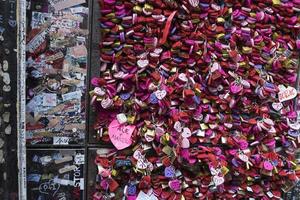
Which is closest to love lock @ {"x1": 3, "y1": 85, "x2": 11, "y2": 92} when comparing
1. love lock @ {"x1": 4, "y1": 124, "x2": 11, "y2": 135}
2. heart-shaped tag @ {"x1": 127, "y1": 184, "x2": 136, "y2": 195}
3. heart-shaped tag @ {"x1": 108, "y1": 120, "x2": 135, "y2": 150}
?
love lock @ {"x1": 4, "y1": 124, "x2": 11, "y2": 135}

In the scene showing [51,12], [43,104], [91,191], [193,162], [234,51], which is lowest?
[91,191]

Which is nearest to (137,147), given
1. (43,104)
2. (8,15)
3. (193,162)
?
(193,162)

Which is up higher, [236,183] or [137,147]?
[137,147]

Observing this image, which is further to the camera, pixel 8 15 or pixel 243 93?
pixel 243 93

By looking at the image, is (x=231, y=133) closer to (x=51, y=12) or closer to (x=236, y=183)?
(x=236, y=183)

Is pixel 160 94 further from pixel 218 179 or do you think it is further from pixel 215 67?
pixel 218 179

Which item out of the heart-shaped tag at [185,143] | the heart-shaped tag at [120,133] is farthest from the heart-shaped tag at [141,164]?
the heart-shaped tag at [185,143]

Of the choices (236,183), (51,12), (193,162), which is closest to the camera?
(51,12)

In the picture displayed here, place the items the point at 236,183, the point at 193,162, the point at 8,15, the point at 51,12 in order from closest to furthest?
the point at 8,15, the point at 51,12, the point at 193,162, the point at 236,183
